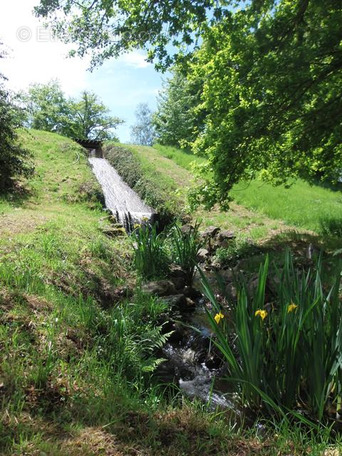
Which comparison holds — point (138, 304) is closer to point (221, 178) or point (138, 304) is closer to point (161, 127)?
point (221, 178)

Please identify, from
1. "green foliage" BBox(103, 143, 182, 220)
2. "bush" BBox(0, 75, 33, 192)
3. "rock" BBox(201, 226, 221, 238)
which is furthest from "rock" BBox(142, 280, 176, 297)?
"bush" BBox(0, 75, 33, 192)

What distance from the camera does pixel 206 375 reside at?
381 cm

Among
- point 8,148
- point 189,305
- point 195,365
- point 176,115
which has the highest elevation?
point 176,115

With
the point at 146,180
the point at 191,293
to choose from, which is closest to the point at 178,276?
the point at 191,293

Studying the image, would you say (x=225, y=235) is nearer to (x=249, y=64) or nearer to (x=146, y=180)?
(x=249, y=64)

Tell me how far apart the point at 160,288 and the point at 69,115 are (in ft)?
131

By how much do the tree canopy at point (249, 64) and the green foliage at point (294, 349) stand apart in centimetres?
481

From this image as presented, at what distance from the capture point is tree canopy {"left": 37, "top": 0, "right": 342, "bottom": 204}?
598 centimetres

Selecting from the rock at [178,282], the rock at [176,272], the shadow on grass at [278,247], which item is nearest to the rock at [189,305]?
the rock at [178,282]

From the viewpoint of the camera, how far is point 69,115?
40531 millimetres

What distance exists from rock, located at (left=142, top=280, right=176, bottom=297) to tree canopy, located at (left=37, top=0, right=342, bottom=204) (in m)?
3.05

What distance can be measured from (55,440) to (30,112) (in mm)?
9713

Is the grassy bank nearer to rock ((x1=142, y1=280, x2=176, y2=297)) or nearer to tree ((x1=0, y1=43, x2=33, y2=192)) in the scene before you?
rock ((x1=142, y1=280, x2=176, y2=297))

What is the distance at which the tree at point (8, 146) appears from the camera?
29.0 feet
